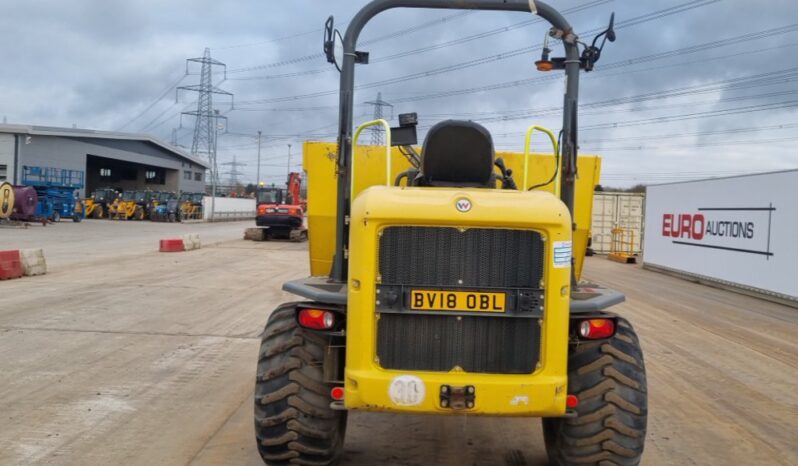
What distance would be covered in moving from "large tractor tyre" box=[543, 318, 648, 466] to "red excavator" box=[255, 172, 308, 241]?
1163 inches

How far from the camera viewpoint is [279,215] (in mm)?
33156

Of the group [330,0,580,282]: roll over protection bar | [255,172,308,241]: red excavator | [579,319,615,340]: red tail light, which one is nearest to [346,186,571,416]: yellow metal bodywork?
[579,319,615,340]: red tail light

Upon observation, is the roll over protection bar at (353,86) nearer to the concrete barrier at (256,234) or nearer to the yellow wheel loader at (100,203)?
the concrete barrier at (256,234)

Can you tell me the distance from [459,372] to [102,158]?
65179 millimetres

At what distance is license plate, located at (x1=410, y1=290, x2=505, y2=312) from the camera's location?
151 inches

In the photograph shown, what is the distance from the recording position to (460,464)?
16.2 feet

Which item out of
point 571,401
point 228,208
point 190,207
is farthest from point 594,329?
point 228,208

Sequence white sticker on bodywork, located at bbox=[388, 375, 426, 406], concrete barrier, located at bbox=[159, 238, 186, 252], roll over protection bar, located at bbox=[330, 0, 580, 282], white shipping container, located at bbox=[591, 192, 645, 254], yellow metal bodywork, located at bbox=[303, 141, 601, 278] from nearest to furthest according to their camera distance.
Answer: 1. white sticker on bodywork, located at bbox=[388, 375, 426, 406]
2. roll over protection bar, located at bbox=[330, 0, 580, 282]
3. yellow metal bodywork, located at bbox=[303, 141, 601, 278]
4. concrete barrier, located at bbox=[159, 238, 186, 252]
5. white shipping container, located at bbox=[591, 192, 645, 254]

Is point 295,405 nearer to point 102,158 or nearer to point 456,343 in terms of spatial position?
point 456,343

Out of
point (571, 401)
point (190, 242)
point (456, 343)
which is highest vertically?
point (456, 343)

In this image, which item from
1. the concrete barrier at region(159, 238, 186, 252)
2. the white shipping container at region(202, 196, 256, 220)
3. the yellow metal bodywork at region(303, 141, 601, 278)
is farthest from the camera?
the white shipping container at region(202, 196, 256, 220)

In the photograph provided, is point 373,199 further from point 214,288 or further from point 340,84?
point 214,288

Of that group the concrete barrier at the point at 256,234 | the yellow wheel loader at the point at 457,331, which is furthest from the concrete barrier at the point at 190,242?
the yellow wheel loader at the point at 457,331

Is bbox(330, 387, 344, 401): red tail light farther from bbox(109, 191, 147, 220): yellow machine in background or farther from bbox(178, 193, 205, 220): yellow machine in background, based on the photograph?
bbox(178, 193, 205, 220): yellow machine in background
